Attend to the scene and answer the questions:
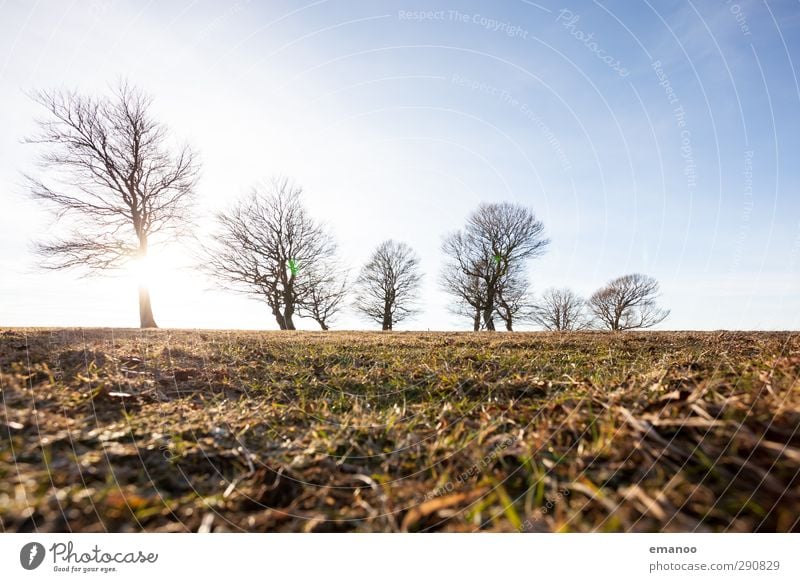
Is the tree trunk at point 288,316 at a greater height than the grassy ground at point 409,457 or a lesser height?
greater

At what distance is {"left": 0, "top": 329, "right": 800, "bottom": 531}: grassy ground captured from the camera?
156cm

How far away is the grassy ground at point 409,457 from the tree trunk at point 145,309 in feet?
63.4

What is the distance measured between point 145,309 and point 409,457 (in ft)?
75.6

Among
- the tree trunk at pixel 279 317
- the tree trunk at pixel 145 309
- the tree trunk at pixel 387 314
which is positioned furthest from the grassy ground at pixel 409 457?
the tree trunk at pixel 387 314

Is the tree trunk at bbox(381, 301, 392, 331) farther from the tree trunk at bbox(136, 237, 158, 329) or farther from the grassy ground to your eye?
the grassy ground

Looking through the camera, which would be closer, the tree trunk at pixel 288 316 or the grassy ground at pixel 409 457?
the grassy ground at pixel 409 457

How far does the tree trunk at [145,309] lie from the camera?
2066 cm

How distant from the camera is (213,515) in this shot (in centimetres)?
180

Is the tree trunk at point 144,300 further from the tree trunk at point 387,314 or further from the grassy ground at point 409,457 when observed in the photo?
the tree trunk at point 387,314

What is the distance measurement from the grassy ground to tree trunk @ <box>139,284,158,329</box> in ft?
63.4

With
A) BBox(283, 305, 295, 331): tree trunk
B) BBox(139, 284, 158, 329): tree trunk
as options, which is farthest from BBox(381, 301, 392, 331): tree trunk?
BBox(139, 284, 158, 329): tree trunk

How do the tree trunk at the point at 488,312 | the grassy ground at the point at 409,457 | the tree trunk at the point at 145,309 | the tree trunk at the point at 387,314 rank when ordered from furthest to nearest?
the tree trunk at the point at 387,314, the tree trunk at the point at 488,312, the tree trunk at the point at 145,309, the grassy ground at the point at 409,457
